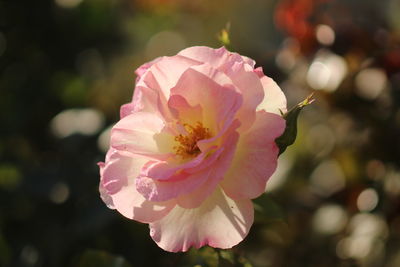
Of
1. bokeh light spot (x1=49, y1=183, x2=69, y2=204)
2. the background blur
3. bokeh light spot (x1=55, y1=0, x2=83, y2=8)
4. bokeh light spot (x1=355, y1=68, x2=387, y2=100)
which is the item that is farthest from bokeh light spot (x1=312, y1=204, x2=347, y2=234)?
bokeh light spot (x1=55, y1=0, x2=83, y2=8)

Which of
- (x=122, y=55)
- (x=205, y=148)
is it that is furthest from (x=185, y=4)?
(x=205, y=148)

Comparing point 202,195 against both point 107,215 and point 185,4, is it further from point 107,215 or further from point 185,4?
point 185,4

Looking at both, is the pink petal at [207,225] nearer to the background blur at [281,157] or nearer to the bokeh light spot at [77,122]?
the background blur at [281,157]

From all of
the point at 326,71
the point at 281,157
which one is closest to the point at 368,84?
the point at 326,71

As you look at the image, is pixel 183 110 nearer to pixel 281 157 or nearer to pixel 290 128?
pixel 290 128

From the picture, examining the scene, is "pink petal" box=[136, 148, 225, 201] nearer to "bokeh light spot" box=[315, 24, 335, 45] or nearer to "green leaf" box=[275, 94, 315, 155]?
"green leaf" box=[275, 94, 315, 155]

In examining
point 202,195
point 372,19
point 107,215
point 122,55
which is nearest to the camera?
point 202,195
